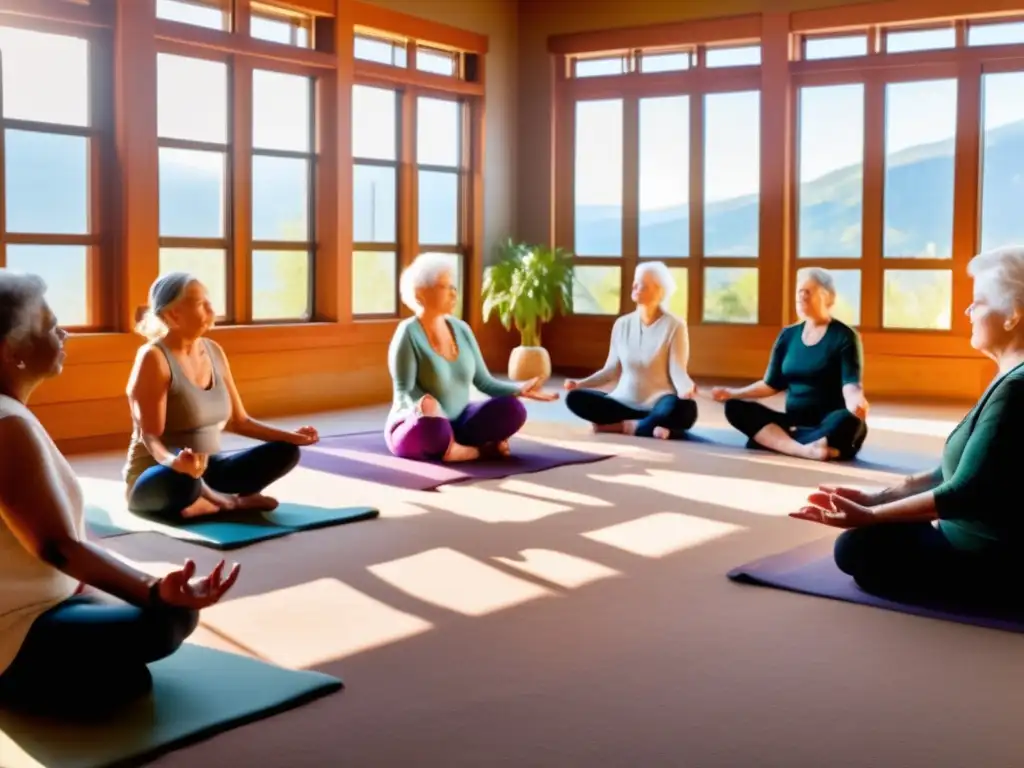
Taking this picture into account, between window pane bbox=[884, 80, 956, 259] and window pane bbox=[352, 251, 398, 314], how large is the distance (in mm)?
3683

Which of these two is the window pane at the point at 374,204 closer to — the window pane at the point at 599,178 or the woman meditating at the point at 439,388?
the window pane at the point at 599,178

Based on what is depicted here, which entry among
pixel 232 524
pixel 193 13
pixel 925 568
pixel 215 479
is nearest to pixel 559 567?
pixel 925 568

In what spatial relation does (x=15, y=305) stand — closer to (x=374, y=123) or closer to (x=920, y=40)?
(x=374, y=123)

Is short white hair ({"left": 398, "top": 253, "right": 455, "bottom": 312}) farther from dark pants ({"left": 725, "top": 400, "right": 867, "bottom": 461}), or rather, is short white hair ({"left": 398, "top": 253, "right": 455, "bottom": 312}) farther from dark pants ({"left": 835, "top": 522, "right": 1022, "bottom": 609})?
dark pants ({"left": 835, "top": 522, "right": 1022, "bottom": 609})

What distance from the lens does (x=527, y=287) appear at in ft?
31.3

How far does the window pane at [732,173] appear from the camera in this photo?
970cm

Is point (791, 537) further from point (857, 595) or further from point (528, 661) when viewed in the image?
point (528, 661)

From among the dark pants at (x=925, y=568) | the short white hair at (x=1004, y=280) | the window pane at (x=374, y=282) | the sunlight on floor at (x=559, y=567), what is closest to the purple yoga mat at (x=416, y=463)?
the sunlight on floor at (x=559, y=567)

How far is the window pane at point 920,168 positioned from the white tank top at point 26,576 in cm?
769

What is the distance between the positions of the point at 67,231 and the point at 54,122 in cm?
59

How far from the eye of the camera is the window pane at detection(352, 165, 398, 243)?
888 cm

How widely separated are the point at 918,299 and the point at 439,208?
3677 mm

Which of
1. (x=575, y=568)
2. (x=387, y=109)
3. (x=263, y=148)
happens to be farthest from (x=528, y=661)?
(x=387, y=109)

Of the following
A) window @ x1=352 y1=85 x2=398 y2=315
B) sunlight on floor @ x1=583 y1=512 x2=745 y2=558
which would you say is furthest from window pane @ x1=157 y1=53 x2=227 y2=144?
sunlight on floor @ x1=583 y1=512 x2=745 y2=558
